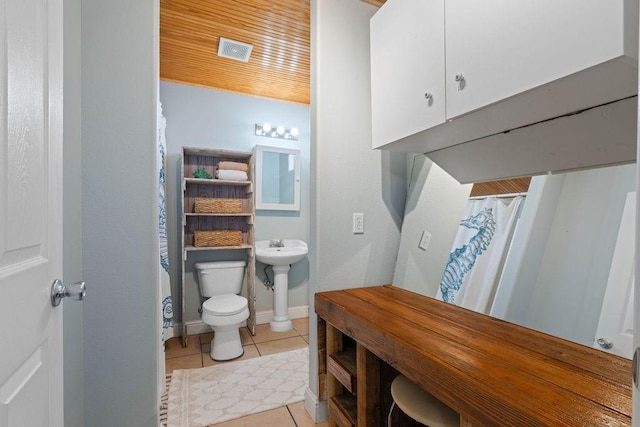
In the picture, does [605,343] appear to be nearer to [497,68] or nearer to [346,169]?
[497,68]

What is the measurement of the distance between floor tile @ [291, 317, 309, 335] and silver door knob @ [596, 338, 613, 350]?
2.45m

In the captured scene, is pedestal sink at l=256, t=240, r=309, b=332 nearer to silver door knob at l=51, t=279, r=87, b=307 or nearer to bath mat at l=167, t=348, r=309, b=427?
bath mat at l=167, t=348, r=309, b=427

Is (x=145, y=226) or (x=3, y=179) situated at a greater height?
(x=3, y=179)

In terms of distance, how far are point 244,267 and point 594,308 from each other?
104 inches

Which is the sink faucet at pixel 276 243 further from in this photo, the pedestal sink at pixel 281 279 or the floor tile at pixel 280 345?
the floor tile at pixel 280 345

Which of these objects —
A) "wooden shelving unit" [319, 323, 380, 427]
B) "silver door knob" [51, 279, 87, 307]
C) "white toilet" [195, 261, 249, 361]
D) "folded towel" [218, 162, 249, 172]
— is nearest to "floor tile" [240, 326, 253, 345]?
"white toilet" [195, 261, 249, 361]

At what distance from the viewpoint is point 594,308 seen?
961 millimetres

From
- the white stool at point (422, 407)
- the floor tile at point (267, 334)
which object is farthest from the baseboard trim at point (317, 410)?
the floor tile at point (267, 334)

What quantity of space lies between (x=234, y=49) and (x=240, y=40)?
0.46 feet

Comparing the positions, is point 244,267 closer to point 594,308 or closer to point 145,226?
point 145,226

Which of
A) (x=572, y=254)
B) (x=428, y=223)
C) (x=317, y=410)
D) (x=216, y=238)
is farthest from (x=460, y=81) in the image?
(x=216, y=238)

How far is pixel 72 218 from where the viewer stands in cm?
111

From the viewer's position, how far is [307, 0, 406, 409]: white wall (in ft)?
5.62

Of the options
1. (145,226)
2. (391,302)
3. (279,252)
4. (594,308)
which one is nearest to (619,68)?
(594,308)
